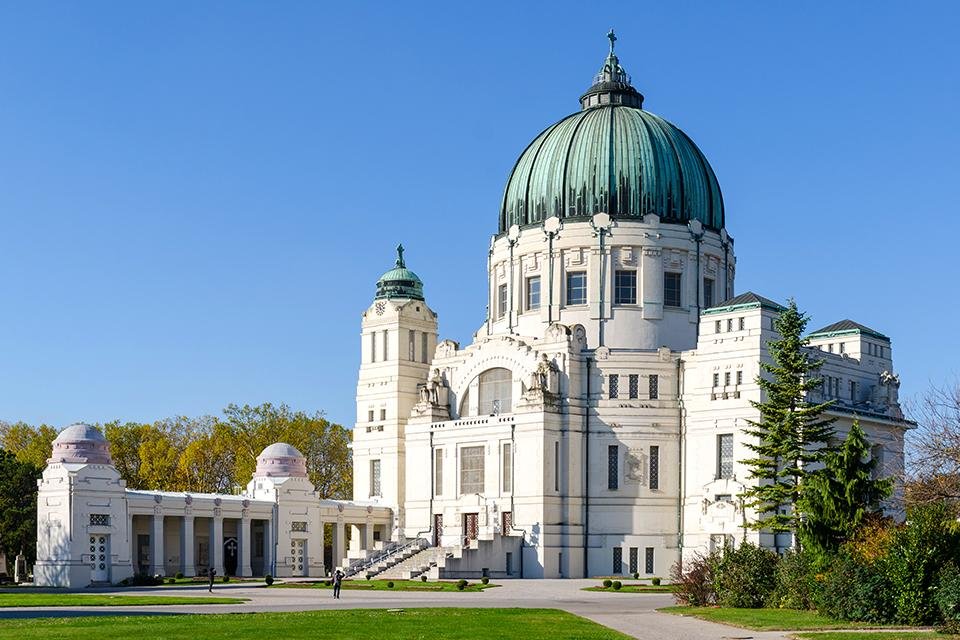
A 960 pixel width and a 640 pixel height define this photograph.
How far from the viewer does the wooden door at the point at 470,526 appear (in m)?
94.3

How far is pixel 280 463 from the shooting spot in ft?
317

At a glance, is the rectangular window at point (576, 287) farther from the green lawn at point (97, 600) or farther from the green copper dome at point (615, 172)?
the green lawn at point (97, 600)

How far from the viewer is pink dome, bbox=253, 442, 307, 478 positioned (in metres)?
96.5

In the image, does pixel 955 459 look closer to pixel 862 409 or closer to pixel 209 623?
pixel 209 623

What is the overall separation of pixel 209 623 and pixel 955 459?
24.5 meters

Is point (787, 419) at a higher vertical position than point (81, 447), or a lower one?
higher

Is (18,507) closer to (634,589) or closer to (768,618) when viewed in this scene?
(634,589)

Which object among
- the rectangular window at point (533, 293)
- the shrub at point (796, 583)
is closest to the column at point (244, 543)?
the rectangular window at point (533, 293)

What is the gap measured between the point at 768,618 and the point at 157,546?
167 ft

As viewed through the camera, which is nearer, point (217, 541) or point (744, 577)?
point (744, 577)

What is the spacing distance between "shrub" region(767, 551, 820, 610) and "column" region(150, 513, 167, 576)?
45.3m

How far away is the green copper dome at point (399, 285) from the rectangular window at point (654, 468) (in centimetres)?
2437

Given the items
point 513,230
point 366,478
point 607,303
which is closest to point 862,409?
point 607,303

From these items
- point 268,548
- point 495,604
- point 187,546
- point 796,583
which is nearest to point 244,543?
point 268,548
